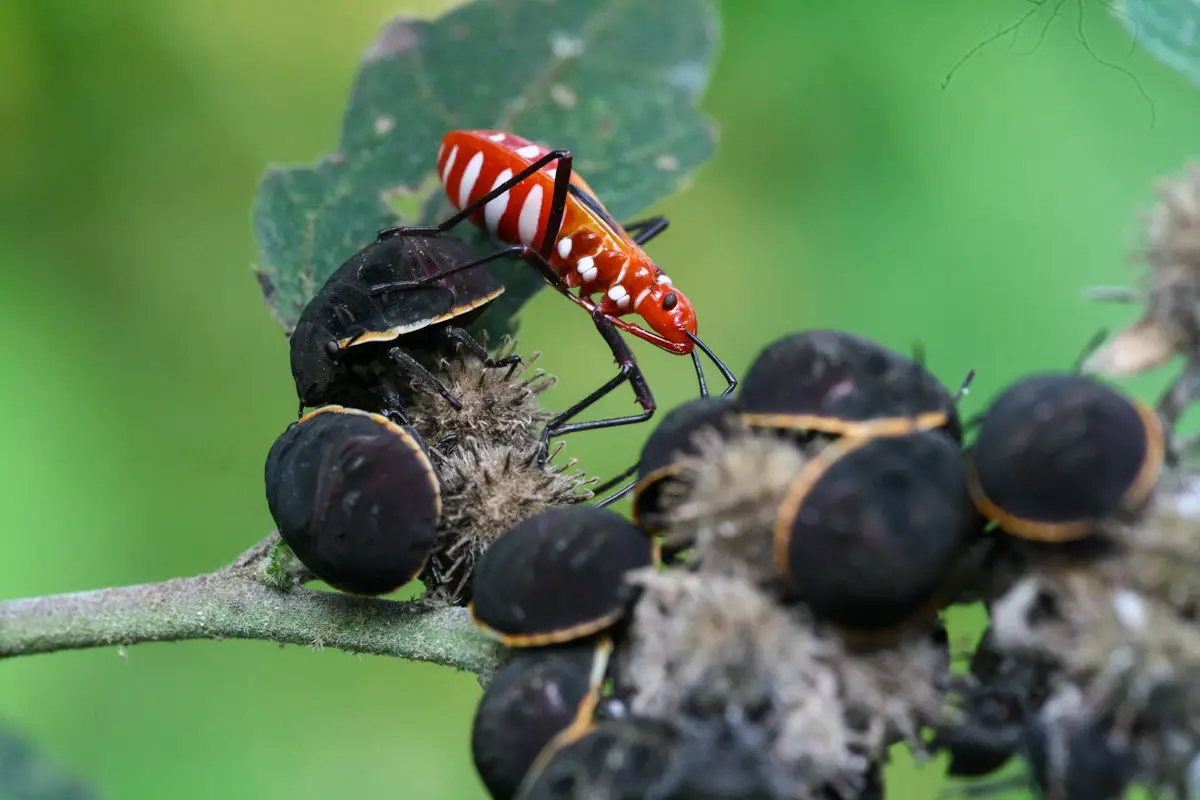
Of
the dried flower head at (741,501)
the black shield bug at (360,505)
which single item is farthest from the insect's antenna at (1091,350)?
the black shield bug at (360,505)

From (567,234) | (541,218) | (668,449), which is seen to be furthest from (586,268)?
(668,449)

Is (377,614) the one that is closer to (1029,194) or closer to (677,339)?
(677,339)

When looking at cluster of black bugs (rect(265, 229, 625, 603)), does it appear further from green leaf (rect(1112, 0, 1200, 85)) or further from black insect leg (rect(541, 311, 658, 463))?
green leaf (rect(1112, 0, 1200, 85))

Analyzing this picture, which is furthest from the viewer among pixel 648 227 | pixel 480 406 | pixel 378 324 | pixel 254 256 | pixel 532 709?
pixel 254 256

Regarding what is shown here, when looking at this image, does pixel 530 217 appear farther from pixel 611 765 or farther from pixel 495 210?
pixel 611 765

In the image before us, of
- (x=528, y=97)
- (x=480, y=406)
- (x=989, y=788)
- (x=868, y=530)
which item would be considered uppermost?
(x=528, y=97)

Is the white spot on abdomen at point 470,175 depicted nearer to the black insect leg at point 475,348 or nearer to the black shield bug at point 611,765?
the black insect leg at point 475,348

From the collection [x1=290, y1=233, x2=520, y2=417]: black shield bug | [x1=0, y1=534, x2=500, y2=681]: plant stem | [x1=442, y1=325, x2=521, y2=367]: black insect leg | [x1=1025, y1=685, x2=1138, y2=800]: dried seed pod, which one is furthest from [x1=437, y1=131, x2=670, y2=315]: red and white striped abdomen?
[x1=1025, y1=685, x2=1138, y2=800]: dried seed pod
